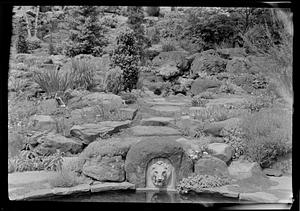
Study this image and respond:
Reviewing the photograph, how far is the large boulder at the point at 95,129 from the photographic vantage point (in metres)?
3.54

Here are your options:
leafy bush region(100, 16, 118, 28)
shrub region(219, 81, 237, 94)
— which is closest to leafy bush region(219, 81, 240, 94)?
shrub region(219, 81, 237, 94)

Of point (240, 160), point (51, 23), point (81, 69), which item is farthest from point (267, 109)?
point (51, 23)

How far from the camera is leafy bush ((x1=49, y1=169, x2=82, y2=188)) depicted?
3.45 m

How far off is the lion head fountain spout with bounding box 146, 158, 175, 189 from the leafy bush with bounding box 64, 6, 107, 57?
962 mm

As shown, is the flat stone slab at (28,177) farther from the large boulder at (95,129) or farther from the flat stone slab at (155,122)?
the flat stone slab at (155,122)

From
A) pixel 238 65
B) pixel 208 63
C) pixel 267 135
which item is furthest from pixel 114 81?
pixel 267 135

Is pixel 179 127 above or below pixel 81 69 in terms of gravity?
below

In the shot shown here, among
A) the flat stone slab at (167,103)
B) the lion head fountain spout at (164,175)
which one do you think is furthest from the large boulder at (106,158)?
the flat stone slab at (167,103)

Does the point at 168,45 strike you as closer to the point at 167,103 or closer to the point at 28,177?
the point at 167,103

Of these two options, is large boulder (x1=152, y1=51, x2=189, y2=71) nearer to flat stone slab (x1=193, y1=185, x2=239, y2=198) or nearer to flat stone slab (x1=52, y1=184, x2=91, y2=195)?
flat stone slab (x1=193, y1=185, x2=239, y2=198)

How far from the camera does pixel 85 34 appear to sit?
11.7ft

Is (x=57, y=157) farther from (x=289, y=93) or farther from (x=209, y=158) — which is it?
(x=289, y=93)

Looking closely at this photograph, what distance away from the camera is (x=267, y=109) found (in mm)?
3543

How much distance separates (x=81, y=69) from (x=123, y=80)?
34 cm
